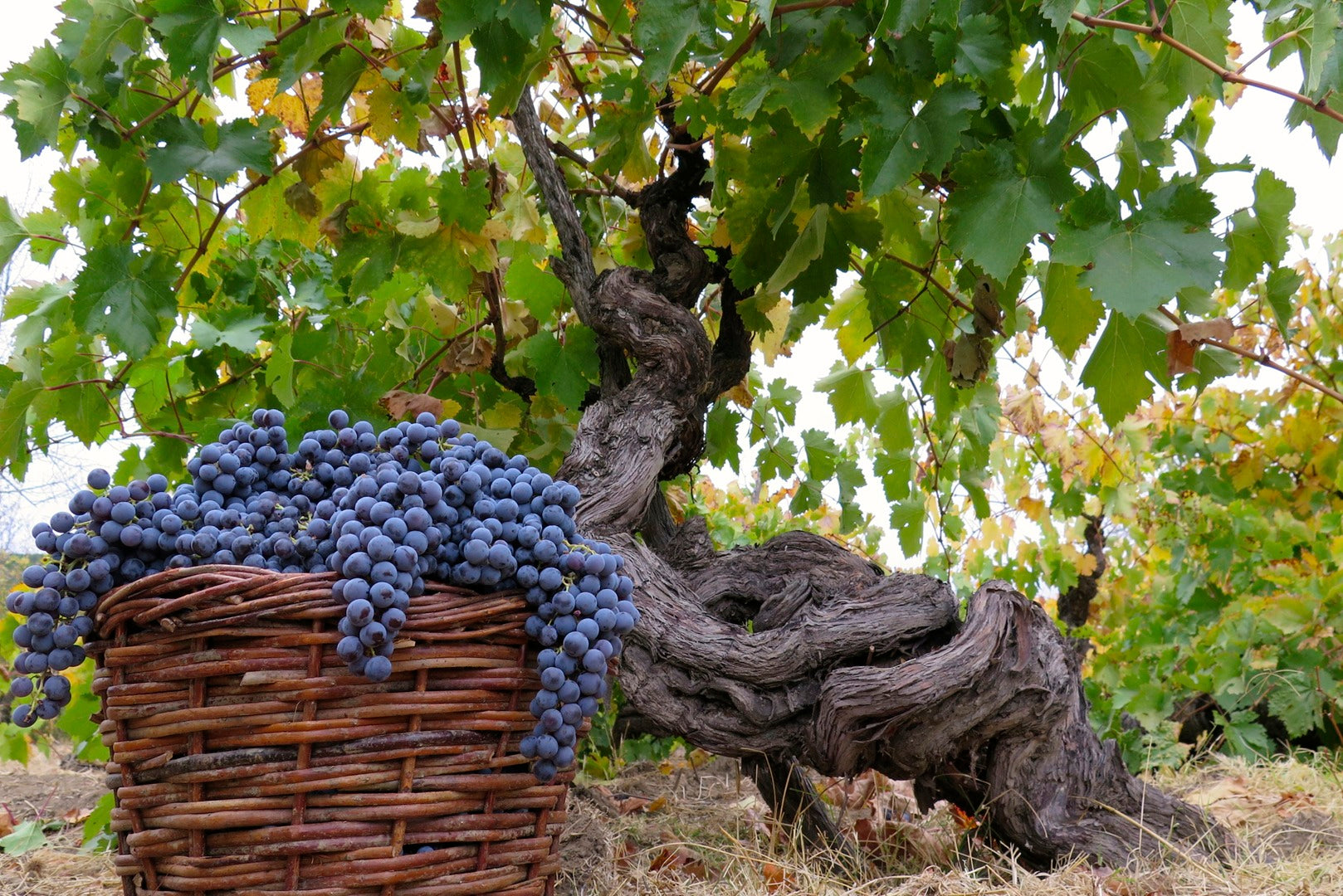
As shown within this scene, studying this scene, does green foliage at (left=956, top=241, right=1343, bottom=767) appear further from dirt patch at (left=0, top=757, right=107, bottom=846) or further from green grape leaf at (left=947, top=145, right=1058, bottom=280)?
dirt patch at (left=0, top=757, right=107, bottom=846)

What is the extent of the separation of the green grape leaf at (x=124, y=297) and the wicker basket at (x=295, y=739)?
0.49 m

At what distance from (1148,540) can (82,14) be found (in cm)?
449

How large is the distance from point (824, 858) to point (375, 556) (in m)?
0.92

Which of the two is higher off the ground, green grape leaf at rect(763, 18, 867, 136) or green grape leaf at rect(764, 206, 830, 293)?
green grape leaf at rect(763, 18, 867, 136)

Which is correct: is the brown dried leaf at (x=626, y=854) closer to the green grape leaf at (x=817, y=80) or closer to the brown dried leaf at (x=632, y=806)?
the brown dried leaf at (x=632, y=806)

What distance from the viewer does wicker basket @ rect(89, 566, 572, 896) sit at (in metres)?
0.88

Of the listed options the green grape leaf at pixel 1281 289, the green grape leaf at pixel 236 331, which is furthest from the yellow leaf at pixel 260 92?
the green grape leaf at pixel 1281 289

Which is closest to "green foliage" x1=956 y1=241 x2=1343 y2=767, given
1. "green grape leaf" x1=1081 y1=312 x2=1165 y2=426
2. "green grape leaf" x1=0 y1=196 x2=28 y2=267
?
"green grape leaf" x1=1081 y1=312 x2=1165 y2=426

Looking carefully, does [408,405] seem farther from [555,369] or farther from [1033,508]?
[1033,508]

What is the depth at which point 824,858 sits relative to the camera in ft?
4.80

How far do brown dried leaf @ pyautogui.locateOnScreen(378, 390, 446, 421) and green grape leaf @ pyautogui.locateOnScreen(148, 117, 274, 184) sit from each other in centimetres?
34

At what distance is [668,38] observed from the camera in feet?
3.46

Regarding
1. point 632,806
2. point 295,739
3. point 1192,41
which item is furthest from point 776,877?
point 1192,41

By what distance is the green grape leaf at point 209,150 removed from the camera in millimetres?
1261
